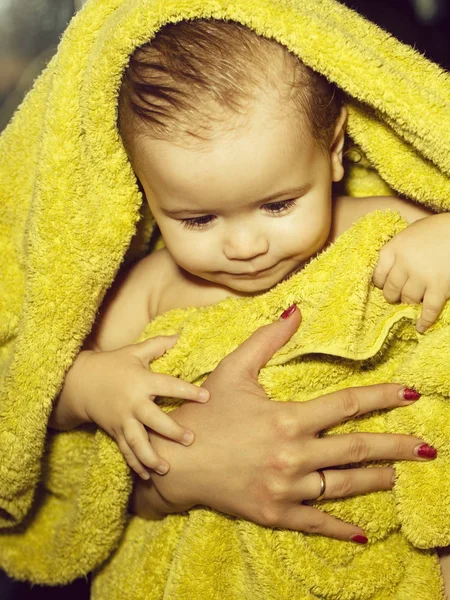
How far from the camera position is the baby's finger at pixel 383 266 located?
1.06 metres

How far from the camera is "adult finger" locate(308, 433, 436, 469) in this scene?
1020mm

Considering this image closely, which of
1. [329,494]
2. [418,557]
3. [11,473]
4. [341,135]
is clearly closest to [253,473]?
[329,494]

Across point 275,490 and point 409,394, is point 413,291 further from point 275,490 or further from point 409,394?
point 275,490

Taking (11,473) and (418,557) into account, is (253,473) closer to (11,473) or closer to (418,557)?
(418,557)

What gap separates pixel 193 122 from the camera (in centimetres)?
101

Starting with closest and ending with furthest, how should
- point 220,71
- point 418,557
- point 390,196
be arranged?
point 220,71, point 418,557, point 390,196

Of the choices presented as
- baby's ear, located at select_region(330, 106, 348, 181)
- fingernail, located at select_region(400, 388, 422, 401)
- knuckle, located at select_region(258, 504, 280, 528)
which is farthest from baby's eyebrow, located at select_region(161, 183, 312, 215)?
knuckle, located at select_region(258, 504, 280, 528)

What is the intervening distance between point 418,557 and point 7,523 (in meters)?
0.69

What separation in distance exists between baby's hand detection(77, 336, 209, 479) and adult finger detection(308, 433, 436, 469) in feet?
0.61

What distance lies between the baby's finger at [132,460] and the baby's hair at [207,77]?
0.46m

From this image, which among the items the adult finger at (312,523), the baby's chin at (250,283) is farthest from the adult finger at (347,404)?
the baby's chin at (250,283)

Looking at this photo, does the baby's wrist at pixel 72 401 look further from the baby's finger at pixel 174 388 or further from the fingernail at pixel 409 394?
the fingernail at pixel 409 394

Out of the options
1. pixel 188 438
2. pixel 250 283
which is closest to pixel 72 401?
pixel 188 438

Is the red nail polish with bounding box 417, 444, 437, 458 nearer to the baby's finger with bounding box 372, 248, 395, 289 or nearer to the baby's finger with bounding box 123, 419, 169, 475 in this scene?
the baby's finger with bounding box 372, 248, 395, 289
